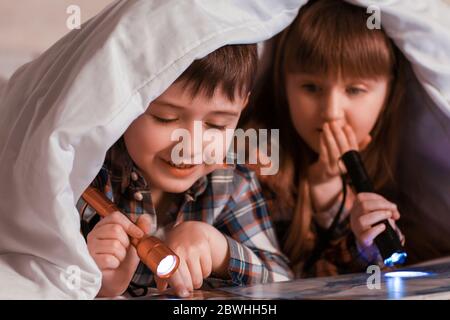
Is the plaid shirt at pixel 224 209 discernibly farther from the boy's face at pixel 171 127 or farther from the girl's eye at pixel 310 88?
the girl's eye at pixel 310 88

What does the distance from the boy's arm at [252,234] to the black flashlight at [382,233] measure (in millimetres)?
143

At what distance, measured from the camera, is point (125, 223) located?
89cm

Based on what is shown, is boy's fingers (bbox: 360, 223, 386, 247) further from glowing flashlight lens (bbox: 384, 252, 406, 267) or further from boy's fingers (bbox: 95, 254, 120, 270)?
boy's fingers (bbox: 95, 254, 120, 270)

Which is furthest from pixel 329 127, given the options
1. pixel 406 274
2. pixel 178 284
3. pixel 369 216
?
pixel 178 284

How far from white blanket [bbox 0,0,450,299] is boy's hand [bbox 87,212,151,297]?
55 mm

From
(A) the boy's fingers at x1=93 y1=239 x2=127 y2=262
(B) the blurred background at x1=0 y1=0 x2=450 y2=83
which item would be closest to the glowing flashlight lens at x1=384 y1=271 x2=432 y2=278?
(A) the boy's fingers at x1=93 y1=239 x2=127 y2=262

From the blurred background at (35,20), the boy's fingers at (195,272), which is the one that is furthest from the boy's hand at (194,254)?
the blurred background at (35,20)

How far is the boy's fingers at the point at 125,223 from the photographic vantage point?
88cm

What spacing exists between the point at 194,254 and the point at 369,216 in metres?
0.27

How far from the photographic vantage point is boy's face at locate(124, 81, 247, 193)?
96 centimetres

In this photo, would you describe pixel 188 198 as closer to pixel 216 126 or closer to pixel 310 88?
pixel 216 126

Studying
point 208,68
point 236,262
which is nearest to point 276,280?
point 236,262

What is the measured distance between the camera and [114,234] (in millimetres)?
889
